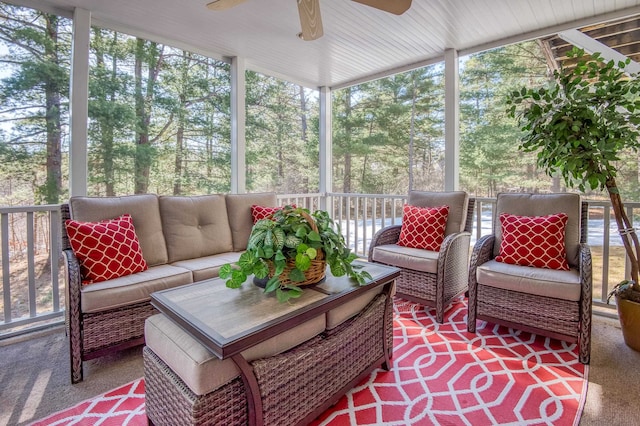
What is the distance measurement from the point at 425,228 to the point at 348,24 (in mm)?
2081

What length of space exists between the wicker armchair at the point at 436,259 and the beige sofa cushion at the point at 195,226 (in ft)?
4.81

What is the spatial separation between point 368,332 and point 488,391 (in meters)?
0.75

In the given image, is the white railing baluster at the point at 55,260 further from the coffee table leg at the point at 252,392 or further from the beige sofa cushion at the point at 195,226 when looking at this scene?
the coffee table leg at the point at 252,392

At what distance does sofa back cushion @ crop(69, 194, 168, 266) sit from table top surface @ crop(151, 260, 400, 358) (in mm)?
1074

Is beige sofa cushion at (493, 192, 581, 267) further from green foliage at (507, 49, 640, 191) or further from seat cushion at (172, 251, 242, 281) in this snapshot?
seat cushion at (172, 251, 242, 281)

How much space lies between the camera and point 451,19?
9.62 ft

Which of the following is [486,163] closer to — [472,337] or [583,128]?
[583,128]

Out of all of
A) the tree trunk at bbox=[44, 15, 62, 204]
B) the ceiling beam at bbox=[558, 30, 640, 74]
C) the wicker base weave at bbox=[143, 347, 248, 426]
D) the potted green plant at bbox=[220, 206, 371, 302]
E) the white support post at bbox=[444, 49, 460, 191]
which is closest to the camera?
the wicker base weave at bbox=[143, 347, 248, 426]

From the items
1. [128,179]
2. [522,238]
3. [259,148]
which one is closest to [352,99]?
[259,148]

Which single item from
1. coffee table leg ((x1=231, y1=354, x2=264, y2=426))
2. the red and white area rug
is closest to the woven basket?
coffee table leg ((x1=231, y1=354, x2=264, y2=426))

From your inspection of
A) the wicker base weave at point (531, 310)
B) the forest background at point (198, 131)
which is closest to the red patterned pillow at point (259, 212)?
the forest background at point (198, 131)

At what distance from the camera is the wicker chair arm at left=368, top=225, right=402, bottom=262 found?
319 cm

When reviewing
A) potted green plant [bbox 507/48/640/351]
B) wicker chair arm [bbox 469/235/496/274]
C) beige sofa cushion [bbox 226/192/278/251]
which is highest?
potted green plant [bbox 507/48/640/351]

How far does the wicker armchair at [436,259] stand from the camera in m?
2.69
